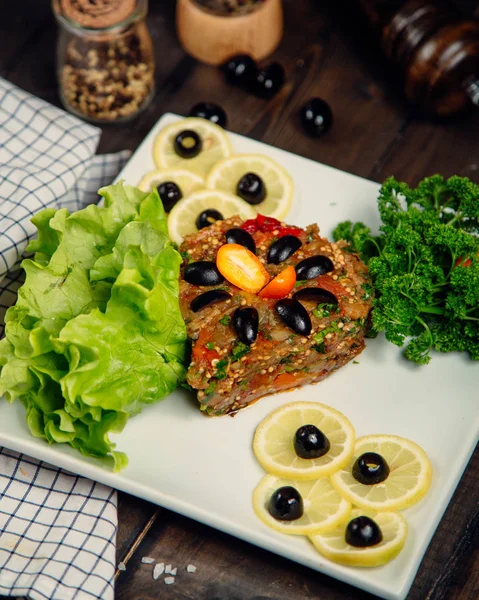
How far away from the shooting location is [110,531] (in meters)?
4.29

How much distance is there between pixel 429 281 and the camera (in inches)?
175

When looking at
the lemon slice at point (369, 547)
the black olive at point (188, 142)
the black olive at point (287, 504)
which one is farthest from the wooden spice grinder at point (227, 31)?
the lemon slice at point (369, 547)

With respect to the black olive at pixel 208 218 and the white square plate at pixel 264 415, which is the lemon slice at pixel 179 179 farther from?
the white square plate at pixel 264 415

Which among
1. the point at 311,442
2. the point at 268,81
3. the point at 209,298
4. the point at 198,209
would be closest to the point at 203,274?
the point at 209,298

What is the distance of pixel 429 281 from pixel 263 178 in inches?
54.4

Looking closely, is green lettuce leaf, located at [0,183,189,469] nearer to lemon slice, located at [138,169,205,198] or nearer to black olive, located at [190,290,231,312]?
black olive, located at [190,290,231,312]

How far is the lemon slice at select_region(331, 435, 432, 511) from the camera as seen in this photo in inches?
160

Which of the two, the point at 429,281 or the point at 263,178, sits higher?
the point at 429,281

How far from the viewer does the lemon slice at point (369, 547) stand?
152 inches

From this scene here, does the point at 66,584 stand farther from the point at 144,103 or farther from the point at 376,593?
the point at 144,103

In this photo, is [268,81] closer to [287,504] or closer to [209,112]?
[209,112]

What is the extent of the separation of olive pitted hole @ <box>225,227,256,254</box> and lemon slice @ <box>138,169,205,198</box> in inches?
30.3

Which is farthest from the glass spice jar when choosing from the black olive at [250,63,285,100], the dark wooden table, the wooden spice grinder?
the black olive at [250,63,285,100]

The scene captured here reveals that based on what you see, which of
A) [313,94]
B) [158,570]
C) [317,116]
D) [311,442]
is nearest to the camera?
[311,442]
